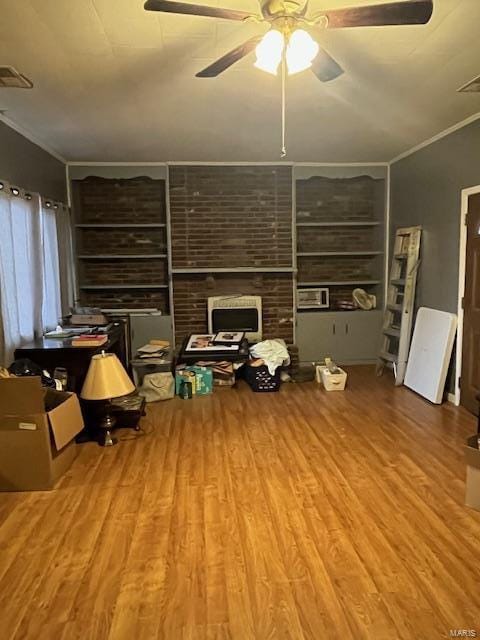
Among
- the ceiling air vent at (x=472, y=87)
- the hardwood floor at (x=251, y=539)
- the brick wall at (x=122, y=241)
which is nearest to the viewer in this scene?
the hardwood floor at (x=251, y=539)

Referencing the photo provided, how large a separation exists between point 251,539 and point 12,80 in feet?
9.93

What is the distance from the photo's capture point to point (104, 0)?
209 centimetres

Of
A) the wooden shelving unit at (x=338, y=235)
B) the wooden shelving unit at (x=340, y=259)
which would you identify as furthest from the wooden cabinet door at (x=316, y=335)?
the wooden shelving unit at (x=338, y=235)

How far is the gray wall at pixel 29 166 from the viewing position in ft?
12.5

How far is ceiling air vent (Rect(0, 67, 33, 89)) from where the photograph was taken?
2811 millimetres

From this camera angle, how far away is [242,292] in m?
6.23

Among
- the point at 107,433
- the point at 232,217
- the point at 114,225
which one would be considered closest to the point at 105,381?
the point at 107,433

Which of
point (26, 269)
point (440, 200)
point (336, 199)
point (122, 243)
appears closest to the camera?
point (26, 269)

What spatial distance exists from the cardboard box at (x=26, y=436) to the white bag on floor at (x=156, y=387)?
1708 mm

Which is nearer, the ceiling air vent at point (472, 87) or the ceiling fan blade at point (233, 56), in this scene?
the ceiling fan blade at point (233, 56)

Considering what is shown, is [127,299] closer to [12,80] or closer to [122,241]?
[122,241]

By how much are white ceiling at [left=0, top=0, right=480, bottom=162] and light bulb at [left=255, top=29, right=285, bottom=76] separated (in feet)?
0.89

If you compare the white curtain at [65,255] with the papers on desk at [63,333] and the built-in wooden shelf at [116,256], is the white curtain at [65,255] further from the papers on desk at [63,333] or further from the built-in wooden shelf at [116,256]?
the papers on desk at [63,333]

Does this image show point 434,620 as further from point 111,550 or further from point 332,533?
point 111,550
